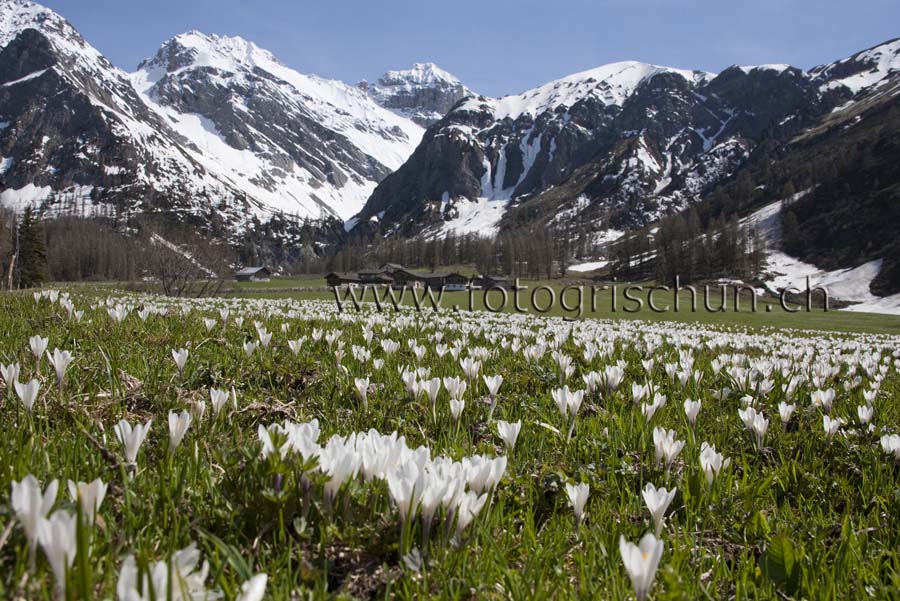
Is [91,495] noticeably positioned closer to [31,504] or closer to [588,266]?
[31,504]

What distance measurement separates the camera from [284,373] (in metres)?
4.10

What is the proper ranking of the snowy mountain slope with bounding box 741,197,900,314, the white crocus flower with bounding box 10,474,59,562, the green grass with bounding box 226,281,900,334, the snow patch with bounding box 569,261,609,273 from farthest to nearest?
the snow patch with bounding box 569,261,609,273
the snowy mountain slope with bounding box 741,197,900,314
the green grass with bounding box 226,281,900,334
the white crocus flower with bounding box 10,474,59,562

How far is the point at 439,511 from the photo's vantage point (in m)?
1.69

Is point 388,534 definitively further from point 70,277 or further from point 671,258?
point 70,277

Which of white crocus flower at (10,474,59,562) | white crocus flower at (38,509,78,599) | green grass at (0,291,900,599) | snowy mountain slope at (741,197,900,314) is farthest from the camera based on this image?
snowy mountain slope at (741,197,900,314)

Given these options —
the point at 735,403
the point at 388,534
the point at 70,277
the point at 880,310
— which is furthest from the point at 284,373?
the point at 70,277

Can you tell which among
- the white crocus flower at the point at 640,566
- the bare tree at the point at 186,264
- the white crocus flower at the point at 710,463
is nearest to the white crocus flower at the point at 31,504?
the white crocus flower at the point at 640,566

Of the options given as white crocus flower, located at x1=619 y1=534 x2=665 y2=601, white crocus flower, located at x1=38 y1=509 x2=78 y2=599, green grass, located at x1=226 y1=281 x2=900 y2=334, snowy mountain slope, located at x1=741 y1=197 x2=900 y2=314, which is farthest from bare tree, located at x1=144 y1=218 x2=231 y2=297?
snowy mountain slope, located at x1=741 y1=197 x2=900 y2=314

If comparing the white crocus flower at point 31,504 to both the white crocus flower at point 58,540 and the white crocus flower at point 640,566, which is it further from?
the white crocus flower at point 640,566

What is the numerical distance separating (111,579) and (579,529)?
1.46 m

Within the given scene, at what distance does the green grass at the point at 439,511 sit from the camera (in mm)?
1488

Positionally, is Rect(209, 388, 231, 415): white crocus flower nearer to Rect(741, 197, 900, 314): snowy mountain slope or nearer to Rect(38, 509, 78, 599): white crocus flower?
Rect(38, 509, 78, 599): white crocus flower

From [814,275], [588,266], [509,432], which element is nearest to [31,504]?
[509,432]

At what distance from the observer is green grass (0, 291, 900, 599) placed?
1.49 meters
